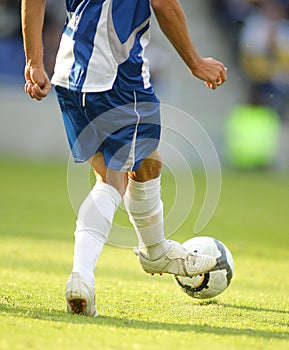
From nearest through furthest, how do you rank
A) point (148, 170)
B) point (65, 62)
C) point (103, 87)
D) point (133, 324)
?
point (133, 324) < point (103, 87) < point (65, 62) < point (148, 170)

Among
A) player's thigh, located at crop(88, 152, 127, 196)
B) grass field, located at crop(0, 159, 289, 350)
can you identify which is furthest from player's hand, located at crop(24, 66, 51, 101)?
grass field, located at crop(0, 159, 289, 350)

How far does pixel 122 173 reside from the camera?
13.9 feet

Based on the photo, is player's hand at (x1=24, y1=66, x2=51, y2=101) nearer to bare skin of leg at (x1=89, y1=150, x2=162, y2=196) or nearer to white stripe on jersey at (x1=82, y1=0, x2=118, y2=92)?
white stripe on jersey at (x1=82, y1=0, x2=118, y2=92)

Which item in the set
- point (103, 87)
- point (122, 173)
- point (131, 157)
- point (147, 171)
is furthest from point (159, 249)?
point (103, 87)

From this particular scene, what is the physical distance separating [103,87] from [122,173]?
42 cm

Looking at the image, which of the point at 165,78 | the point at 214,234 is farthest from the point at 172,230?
the point at 165,78

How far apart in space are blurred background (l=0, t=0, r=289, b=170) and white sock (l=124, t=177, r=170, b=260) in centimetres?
998

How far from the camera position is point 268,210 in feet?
34.3

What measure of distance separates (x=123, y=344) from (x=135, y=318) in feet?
2.07

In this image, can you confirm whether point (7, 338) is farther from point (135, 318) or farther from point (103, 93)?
point (103, 93)

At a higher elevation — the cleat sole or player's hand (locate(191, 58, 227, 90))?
player's hand (locate(191, 58, 227, 90))

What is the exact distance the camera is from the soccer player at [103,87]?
13.2ft

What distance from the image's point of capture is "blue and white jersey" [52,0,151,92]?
4027 millimetres

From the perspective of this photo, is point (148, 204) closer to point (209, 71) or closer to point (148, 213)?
point (148, 213)
